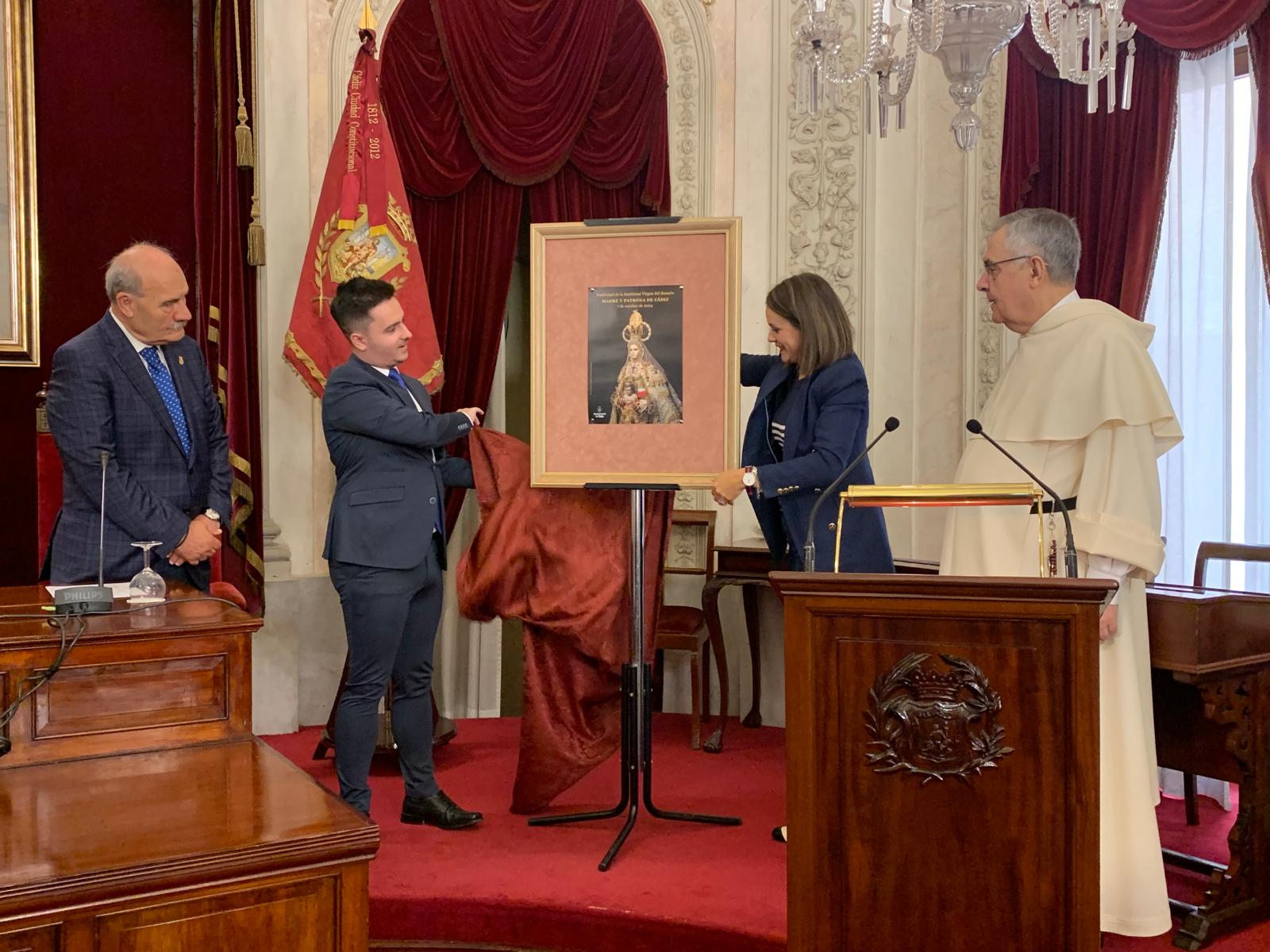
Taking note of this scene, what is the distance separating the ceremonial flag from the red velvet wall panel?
2.22 feet

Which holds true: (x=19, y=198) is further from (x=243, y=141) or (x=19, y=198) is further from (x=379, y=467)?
(x=379, y=467)

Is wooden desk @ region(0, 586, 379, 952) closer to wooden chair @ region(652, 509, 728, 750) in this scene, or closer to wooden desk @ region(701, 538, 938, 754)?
wooden chair @ region(652, 509, 728, 750)

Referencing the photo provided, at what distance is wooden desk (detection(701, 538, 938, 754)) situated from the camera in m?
4.47

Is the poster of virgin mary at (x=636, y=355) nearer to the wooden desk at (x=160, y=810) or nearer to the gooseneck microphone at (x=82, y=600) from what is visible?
the wooden desk at (x=160, y=810)

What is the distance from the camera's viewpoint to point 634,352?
308 centimetres

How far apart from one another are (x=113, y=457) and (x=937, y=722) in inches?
87.8

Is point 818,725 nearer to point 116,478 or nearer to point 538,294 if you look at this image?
point 538,294

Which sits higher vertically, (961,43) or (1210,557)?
(961,43)

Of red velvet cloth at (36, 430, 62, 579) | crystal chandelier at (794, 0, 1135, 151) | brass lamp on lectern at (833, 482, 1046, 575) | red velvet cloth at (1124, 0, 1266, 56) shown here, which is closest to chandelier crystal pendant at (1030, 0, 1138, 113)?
crystal chandelier at (794, 0, 1135, 151)

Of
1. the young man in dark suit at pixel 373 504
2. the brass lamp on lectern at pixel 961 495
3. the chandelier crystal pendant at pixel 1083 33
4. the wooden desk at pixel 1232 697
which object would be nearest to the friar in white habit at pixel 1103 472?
the wooden desk at pixel 1232 697

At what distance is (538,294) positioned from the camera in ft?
10.2

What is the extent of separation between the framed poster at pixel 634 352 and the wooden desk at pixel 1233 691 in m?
1.14

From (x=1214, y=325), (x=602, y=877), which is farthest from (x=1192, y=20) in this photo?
(x=602, y=877)

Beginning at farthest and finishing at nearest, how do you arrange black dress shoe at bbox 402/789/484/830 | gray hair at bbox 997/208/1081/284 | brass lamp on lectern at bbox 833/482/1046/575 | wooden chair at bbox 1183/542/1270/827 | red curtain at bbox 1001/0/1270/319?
red curtain at bbox 1001/0/1270/319 < wooden chair at bbox 1183/542/1270/827 < black dress shoe at bbox 402/789/484/830 < gray hair at bbox 997/208/1081/284 < brass lamp on lectern at bbox 833/482/1046/575
